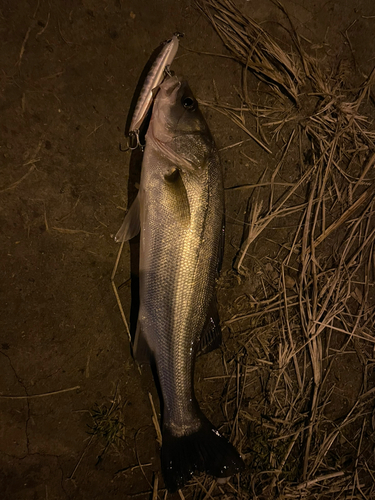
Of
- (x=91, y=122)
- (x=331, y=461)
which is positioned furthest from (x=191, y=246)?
(x=331, y=461)

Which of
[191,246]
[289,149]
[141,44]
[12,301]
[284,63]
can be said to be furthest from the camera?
[289,149]

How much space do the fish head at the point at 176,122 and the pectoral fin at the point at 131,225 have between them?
0.47 metres

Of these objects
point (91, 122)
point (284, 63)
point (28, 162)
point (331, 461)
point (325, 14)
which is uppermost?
point (325, 14)

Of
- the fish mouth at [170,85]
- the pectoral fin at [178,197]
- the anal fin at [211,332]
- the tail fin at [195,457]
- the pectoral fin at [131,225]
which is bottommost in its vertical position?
the tail fin at [195,457]

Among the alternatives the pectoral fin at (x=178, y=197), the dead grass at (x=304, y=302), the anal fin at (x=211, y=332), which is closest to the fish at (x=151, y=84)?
the pectoral fin at (x=178, y=197)

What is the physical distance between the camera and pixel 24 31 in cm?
218

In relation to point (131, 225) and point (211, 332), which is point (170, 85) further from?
point (211, 332)

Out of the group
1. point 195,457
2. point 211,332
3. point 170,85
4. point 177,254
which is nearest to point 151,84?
point 170,85

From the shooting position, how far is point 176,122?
2205 millimetres

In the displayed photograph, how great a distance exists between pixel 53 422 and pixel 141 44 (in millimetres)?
2873

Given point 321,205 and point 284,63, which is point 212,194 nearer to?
point 321,205

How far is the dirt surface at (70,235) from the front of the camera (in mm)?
2225

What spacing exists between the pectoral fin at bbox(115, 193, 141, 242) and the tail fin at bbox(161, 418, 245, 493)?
1.40 metres

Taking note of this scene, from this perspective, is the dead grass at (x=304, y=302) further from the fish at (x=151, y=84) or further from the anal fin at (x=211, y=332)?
the fish at (x=151, y=84)
